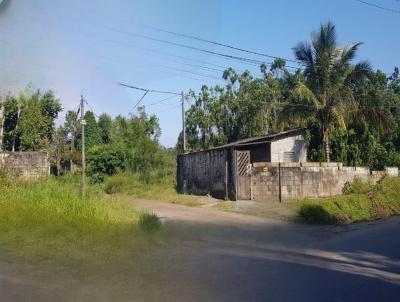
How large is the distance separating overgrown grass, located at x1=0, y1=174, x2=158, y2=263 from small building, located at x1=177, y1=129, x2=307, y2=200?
9.56 metres

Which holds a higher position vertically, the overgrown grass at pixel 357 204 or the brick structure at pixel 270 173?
the brick structure at pixel 270 173

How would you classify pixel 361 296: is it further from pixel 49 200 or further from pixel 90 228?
pixel 49 200

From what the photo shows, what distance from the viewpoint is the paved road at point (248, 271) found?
681 cm

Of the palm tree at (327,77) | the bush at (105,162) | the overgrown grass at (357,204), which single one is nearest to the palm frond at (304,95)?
the palm tree at (327,77)

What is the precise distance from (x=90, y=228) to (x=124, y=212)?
2385 mm

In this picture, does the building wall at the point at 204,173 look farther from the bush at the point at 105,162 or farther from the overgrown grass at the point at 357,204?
the overgrown grass at the point at 357,204

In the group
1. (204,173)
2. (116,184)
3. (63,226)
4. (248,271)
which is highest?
(204,173)

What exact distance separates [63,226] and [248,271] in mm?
3910

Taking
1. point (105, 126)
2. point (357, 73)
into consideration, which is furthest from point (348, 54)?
point (105, 126)

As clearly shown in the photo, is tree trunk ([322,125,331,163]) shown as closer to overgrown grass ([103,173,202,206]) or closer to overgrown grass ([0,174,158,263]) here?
overgrown grass ([103,173,202,206])

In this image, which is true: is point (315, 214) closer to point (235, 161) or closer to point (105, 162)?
point (235, 161)

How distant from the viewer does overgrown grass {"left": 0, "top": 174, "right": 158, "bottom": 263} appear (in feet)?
28.8

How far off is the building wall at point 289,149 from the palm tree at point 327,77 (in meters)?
1.70

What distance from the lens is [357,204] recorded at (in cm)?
2097
